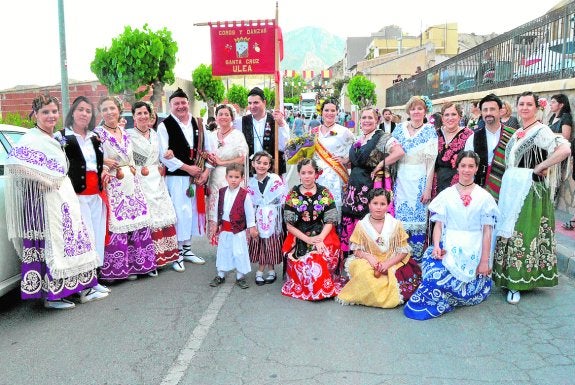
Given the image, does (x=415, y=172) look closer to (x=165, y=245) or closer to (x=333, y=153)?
(x=333, y=153)

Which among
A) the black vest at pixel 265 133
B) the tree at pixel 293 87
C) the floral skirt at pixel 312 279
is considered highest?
the tree at pixel 293 87

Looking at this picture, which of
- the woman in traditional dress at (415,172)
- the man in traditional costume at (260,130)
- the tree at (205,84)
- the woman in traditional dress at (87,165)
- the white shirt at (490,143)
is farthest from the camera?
the tree at (205,84)

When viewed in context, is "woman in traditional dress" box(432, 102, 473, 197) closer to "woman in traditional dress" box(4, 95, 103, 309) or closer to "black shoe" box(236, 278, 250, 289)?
"black shoe" box(236, 278, 250, 289)

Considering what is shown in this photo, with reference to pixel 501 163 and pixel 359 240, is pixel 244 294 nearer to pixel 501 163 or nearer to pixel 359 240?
pixel 359 240

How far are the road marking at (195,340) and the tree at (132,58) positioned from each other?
40.0 feet

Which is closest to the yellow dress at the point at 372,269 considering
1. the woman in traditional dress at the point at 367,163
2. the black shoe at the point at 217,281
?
the woman in traditional dress at the point at 367,163

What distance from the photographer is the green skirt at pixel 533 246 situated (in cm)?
470

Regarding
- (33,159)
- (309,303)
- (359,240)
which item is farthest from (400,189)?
(33,159)

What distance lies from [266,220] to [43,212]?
81.2 inches

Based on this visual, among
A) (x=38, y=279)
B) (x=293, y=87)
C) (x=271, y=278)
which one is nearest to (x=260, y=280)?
(x=271, y=278)

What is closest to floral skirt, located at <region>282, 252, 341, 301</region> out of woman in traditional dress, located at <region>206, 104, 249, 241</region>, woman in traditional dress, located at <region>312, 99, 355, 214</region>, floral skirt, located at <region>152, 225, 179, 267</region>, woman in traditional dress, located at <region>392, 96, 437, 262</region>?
woman in traditional dress, located at <region>312, 99, 355, 214</region>

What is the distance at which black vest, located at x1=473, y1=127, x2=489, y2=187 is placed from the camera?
5094 millimetres

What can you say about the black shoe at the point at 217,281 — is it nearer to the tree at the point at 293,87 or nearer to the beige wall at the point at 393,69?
the beige wall at the point at 393,69

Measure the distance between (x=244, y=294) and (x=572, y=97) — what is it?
6236mm
